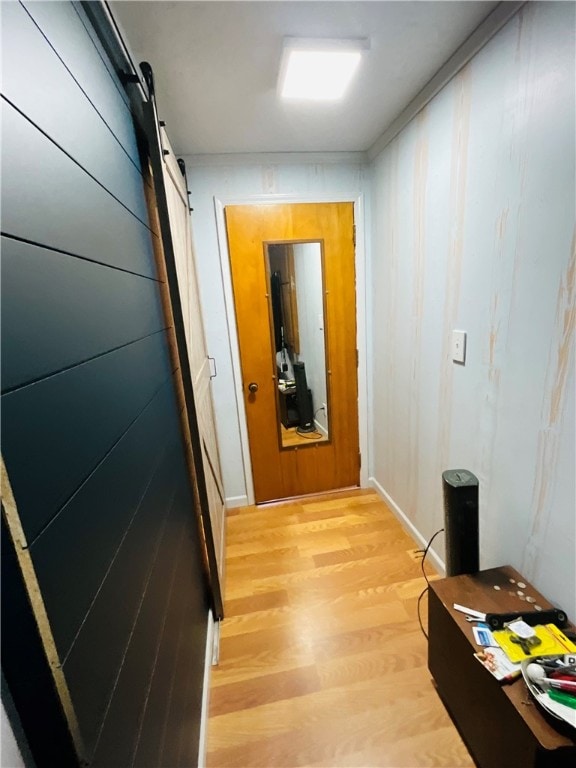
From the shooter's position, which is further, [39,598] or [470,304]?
[470,304]

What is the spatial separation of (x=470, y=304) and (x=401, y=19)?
3.39ft

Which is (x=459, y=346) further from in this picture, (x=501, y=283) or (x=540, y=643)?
(x=540, y=643)

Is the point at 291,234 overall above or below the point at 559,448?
above

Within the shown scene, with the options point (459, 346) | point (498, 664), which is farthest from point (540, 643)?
point (459, 346)

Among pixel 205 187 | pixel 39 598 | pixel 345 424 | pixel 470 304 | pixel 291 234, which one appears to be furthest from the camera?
pixel 345 424

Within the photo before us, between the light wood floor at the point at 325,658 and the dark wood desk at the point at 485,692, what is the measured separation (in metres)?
0.13

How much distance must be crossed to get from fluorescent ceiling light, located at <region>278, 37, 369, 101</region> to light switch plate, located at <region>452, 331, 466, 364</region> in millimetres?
1176

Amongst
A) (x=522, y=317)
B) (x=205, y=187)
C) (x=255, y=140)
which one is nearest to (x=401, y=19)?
(x=255, y=140)

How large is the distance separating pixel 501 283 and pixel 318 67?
1.12 metres

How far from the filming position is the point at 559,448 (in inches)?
41.3

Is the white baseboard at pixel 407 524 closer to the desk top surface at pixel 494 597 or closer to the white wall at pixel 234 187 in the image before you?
the desk top surface at pixel 494 597

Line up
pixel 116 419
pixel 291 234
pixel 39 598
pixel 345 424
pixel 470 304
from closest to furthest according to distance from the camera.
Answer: pixel 39 598 < pixel 116 419 < pixel 470 304 < pixel 291 234 < pixel 345 424

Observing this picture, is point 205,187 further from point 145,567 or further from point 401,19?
point 145,567

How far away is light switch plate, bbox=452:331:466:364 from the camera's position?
146cm
